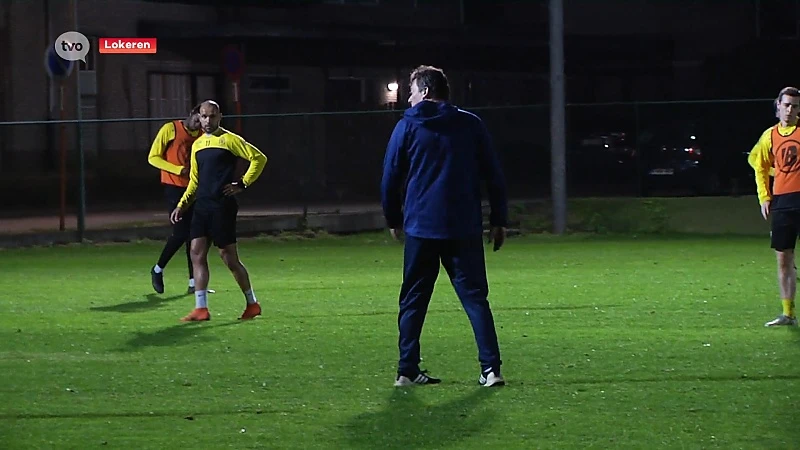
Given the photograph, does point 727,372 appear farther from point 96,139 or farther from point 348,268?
point 96,139

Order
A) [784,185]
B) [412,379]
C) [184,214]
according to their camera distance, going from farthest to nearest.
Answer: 1. [184,214]
2. [784,185]
3. [412,379]

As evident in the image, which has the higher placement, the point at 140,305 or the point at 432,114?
the point at 432,114

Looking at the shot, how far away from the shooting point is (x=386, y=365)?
→ 9102 millimetres

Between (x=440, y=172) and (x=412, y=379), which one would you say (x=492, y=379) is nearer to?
(x=412, y=379)

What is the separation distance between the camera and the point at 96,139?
24.3m

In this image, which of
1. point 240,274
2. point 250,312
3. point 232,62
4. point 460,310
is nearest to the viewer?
point 240,274

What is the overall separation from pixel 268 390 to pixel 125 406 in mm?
899

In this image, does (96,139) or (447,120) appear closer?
(447,120)

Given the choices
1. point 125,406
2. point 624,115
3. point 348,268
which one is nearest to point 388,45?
point 624,115

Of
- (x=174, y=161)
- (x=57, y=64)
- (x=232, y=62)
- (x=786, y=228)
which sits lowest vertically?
(x=786, y=228)

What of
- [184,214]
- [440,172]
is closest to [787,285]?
[440,172]

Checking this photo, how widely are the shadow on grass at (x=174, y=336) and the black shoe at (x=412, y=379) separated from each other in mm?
2538

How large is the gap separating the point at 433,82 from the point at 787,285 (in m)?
4.27

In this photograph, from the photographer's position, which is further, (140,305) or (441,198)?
(140,305)
